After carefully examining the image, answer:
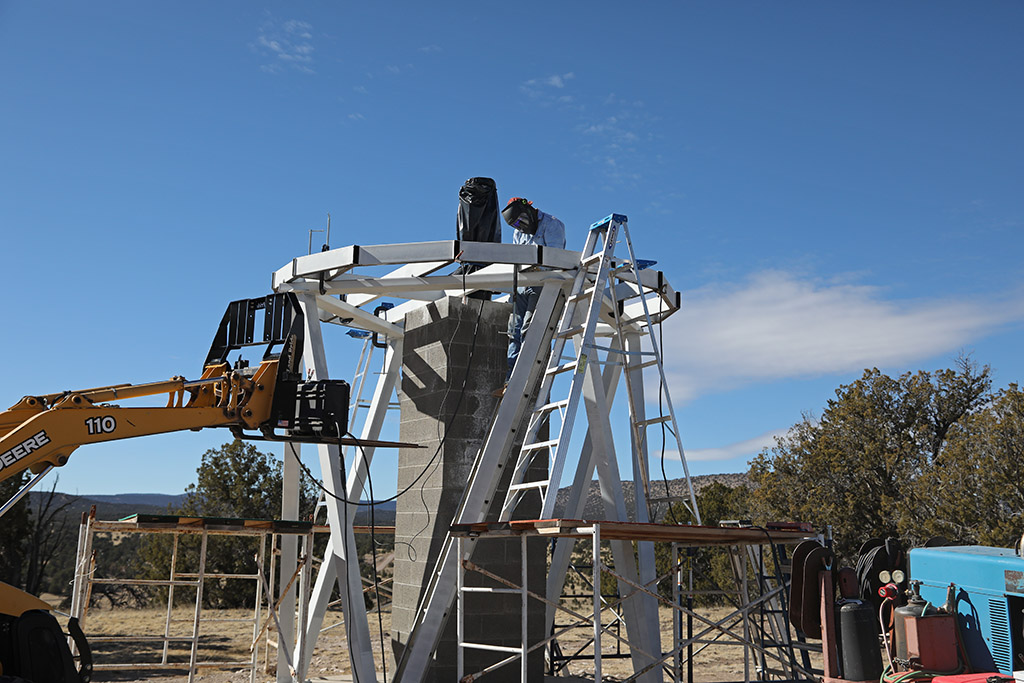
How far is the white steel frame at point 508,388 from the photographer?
11602 mm

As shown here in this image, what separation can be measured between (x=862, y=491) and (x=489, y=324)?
24710mm

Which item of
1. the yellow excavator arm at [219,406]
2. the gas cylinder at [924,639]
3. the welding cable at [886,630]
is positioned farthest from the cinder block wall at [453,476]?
the gas cylinder at [924,639]

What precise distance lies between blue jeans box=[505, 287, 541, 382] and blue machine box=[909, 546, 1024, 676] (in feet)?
20.7

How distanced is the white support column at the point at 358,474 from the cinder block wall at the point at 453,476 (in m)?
0.85

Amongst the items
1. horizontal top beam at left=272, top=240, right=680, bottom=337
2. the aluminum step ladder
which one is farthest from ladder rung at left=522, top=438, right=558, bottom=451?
horizontal top beam at left=272, top=240, right=680, bottom=337

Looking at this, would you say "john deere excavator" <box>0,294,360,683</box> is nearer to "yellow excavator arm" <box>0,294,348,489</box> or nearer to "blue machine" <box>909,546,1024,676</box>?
"yellow excavator arm" <box>0,294,348,489</box>

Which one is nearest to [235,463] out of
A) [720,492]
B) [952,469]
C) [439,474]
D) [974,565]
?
[720,492]

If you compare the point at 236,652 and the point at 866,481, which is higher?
the point at 866,481

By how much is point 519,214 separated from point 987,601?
26.1ft

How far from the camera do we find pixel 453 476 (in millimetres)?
13031

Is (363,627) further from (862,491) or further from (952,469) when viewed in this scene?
(862,491)

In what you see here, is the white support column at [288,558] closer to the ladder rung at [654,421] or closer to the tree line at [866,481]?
the ladder rung at [654,421]

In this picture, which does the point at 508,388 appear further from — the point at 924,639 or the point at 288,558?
the point at 924,639

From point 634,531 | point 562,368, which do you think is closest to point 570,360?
point 562,368
